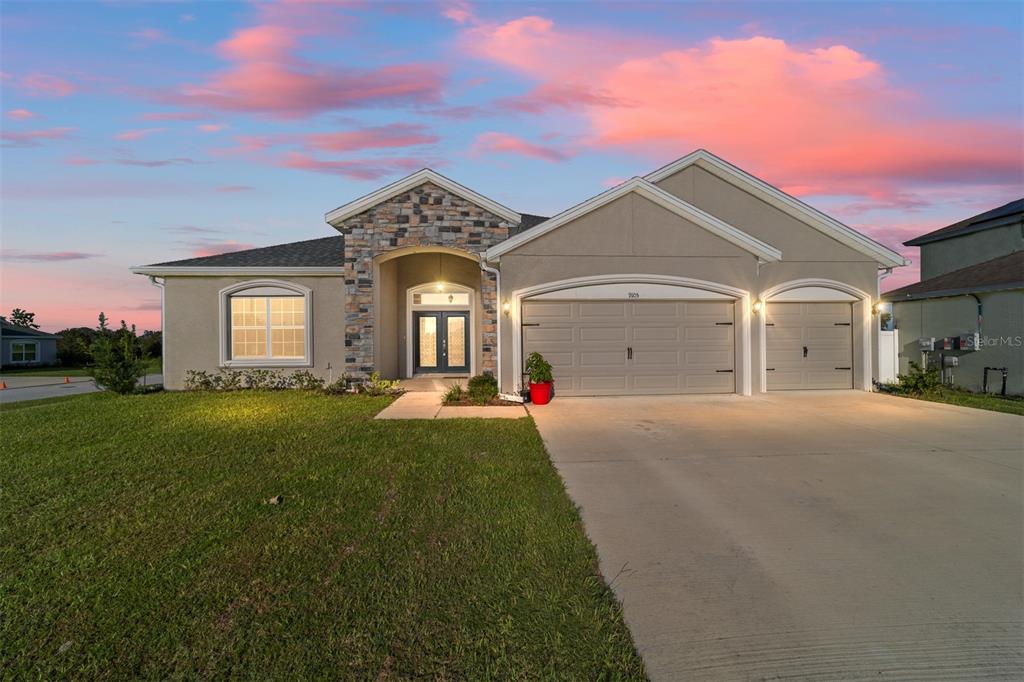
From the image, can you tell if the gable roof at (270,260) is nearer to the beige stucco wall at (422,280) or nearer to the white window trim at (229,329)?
the white window trim at (229,329)

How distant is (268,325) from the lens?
14.6 m

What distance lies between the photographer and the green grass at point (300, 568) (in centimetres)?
272

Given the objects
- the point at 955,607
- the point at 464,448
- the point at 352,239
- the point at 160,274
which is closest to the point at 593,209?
the point at 352,239

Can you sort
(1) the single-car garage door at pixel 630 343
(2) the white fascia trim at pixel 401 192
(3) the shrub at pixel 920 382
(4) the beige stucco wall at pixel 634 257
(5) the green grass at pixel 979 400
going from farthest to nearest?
(2) the white fascia trim at pixel 401 192 → (3) the shrub at pixel 920 382 → (1) the single-car garage door at pixel 630 343 → (4) the beige stucco wall at pixel 634 257 → (5) the green grass at pixel 979 400

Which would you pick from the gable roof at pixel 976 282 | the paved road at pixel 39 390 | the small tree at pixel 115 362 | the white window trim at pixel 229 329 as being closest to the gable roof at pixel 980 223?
the gable roof at pixel 976 282

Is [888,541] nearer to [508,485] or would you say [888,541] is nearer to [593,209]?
[508,485]

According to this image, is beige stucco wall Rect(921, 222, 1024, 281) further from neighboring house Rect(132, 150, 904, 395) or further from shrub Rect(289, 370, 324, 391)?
shrub Rect(289, 370, 324, 391)

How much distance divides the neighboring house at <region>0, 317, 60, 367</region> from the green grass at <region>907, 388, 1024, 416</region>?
45954 millimetres

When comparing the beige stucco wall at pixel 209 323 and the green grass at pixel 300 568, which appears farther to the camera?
the beige stucco wall at pixel 209 323

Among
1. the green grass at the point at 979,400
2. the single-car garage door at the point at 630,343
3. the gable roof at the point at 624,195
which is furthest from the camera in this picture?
the single-car garage door at the point at 630,343

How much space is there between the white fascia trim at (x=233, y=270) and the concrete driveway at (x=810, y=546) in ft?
30.4

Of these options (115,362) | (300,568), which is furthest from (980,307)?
(115,362)

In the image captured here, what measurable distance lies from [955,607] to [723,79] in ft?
35.0

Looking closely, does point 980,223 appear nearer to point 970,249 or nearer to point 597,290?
point 970,249
